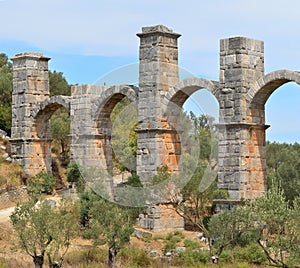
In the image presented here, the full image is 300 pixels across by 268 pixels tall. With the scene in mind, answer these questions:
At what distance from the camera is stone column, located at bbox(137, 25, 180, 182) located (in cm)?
2633

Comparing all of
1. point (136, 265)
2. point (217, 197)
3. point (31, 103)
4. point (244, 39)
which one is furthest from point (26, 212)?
point (31, 103)

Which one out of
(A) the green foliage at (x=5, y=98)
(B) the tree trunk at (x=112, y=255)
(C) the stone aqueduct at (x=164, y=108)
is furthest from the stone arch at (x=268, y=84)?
(A) the green foliage at (x=5, y=98)

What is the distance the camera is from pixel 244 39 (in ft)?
78.7

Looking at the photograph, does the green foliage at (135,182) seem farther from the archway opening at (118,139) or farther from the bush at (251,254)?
the bush at (251,254)

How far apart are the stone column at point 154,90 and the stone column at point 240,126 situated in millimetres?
2735

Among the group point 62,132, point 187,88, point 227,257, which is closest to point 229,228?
point 227,257

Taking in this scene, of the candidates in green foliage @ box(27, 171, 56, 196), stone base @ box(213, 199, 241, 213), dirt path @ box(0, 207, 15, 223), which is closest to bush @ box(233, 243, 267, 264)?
stone base @ box(213, 199, 241, 213)

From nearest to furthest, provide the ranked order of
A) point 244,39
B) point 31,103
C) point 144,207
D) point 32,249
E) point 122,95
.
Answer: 1. point 32,249
2. point 244,39
3. point 144,207
4. point 122,95
5. point 31,103

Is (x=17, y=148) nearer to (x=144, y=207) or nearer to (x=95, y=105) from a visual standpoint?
(x=95, y=105)

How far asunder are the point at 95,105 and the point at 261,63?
7852 millimetres

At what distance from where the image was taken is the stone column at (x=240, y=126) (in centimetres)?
2392

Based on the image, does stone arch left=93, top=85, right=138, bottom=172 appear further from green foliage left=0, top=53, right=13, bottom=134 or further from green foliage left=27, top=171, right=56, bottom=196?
green foliage left=0, top=53, right=13, bottom=134

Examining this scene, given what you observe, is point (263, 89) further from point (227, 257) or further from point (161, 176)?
point (227, 257)

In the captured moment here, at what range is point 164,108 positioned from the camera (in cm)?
2642
